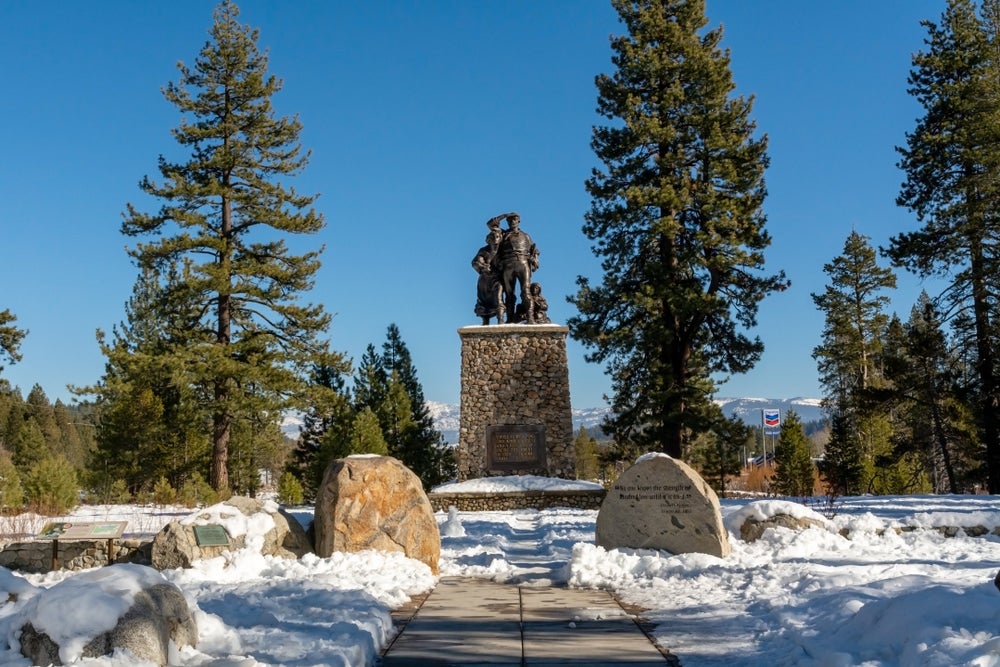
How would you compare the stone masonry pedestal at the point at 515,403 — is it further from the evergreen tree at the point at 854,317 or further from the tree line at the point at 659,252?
the evergreen tree at the point at 854,317

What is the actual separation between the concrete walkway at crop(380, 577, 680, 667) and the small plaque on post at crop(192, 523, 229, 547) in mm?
2359

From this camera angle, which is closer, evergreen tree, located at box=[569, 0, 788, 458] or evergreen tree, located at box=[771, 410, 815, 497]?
evergreen tree, located at box=[569, 0, 788, 458]

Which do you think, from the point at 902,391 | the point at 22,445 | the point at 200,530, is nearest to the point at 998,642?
the point at 200,530

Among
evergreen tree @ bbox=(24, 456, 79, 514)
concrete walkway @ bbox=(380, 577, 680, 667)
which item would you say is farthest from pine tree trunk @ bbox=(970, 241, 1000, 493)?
evergreen tree @ bbox=(24, 456, 79, 514)

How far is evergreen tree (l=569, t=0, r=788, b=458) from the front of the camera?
74.5 ft

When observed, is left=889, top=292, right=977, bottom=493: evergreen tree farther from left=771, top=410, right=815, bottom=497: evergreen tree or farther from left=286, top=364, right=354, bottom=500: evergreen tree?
left=286, top=364, right=354, bottom=500: evergreen tree

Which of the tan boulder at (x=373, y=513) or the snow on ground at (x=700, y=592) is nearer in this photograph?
the snow on ground at (x=700, y=592)

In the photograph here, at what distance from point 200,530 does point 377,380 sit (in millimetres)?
24448

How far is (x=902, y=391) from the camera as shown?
21938mm

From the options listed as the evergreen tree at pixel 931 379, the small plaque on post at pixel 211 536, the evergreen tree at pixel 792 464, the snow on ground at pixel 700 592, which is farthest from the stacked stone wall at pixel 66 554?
the evergreen tree at pixel 792 464

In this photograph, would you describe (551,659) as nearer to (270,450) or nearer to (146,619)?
(146,619)

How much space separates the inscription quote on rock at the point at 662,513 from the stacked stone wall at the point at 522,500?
856 cm

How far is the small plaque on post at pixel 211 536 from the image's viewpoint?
8.78m

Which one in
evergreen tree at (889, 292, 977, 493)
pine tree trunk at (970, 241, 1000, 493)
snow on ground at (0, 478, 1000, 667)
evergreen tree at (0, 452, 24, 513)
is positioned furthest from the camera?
evergreen tree at (889, 292, 977, 493)
